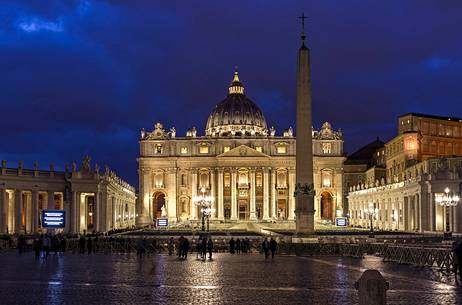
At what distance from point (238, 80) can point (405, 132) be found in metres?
68.8

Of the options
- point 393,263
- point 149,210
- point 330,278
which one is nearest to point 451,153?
point 149,210

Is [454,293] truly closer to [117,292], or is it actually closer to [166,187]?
[117,292]

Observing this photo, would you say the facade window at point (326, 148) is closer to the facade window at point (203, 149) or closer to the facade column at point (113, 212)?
the facade window at point (203, 149)

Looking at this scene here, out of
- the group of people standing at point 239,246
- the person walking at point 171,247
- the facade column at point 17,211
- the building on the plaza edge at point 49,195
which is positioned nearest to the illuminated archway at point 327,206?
the building on the plaza edge at point 49,195

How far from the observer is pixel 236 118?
461ft

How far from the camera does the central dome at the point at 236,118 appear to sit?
457 ft

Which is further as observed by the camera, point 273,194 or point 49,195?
point 273,194

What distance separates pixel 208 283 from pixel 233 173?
335 ft

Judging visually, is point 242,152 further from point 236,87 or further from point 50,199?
point 50,199

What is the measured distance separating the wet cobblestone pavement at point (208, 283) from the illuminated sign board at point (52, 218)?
42.9ft

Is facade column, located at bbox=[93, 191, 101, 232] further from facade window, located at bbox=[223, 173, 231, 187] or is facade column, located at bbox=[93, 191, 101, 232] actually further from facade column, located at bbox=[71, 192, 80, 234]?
facade window, located at bbox=[223, 173, 231, 187]

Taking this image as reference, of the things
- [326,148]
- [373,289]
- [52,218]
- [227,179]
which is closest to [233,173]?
[227,179]

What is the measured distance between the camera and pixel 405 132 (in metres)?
87.1

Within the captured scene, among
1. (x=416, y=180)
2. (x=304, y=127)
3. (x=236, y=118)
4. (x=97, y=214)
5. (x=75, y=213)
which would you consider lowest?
(x=97, y=214)
